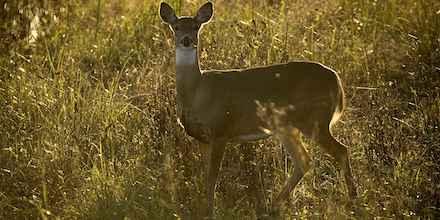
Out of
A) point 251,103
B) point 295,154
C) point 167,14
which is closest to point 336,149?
point 295,154

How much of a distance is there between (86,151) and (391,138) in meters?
2.02

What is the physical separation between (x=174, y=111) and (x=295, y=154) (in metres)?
1.01

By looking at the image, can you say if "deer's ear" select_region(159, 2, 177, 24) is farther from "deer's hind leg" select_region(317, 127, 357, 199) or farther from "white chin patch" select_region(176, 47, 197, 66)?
"deer's hind leg" select_region(317, 127, 357, 199)

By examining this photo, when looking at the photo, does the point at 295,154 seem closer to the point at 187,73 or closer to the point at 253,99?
the point at 253,99

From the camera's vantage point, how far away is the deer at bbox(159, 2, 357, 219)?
6.79 metres

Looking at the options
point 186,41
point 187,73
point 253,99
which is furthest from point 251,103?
point 186,41

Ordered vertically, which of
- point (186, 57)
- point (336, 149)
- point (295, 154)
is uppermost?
point (186, 57)

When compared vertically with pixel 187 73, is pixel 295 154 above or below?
below

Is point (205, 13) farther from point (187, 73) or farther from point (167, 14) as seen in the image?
point (187, 73)

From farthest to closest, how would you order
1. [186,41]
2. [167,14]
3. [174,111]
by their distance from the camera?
[174,111] < [167,14] < [186,41]

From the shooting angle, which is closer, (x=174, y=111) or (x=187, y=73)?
(x=187, y=73)

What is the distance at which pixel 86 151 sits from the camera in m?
7.19

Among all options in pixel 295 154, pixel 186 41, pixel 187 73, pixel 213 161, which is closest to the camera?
pixel 213 161

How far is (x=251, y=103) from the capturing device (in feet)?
22.6
